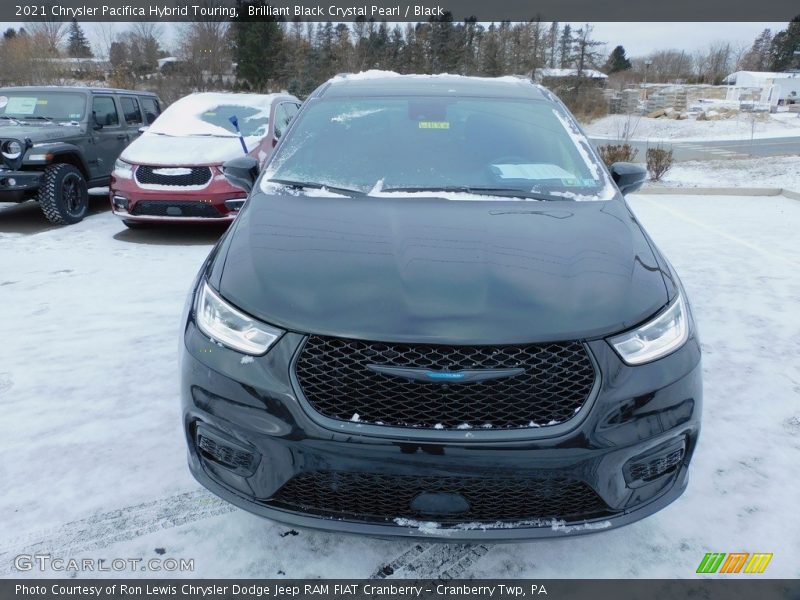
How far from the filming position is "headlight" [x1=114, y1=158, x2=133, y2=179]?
6.43 metres

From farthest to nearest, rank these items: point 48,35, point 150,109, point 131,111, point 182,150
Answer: point 48,35
point 150,109
point 131,111
point 182,150

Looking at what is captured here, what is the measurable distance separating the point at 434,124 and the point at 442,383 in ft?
6.03

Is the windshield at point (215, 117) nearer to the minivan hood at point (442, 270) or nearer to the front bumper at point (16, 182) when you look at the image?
the front bumper at point (16, 182)

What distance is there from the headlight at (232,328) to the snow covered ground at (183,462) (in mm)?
786

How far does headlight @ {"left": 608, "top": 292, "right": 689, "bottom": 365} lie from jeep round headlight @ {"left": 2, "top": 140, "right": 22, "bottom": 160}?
728cm

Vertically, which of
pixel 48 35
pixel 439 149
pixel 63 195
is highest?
pixel 48 35

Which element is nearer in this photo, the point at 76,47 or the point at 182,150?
the point at 182,150

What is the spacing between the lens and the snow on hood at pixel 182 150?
639 centimetres

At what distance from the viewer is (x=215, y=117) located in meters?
7.47

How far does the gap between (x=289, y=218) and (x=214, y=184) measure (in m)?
4.31

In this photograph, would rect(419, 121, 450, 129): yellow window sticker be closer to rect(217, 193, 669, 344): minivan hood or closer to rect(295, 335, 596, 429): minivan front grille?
rect(217, 193, 669, 344): minivan hood

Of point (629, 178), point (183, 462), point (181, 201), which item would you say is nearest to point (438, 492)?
point (183, 462)

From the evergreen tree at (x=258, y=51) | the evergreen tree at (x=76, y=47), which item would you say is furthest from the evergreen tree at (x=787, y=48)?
the evergreen tree at (x=76, y=47)

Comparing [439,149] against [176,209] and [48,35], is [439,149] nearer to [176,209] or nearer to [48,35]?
[176,209]
